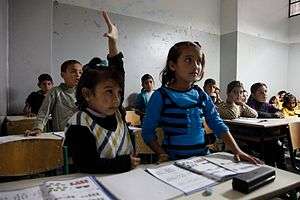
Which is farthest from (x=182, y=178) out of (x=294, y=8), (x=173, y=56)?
(x=294, y=8)

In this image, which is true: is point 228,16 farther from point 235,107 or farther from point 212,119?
point 212,119

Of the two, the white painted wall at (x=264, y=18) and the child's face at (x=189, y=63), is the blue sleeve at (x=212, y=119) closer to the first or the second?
the child's face at (x=189, y=63)

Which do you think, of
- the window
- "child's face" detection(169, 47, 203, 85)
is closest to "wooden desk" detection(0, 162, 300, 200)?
"child's face" detection(169, 47, 203, 85)

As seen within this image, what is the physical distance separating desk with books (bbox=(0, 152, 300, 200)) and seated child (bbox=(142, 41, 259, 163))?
333 mm

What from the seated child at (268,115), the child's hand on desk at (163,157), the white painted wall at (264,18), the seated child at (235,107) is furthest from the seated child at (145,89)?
the child's hand on desk at (163,157)

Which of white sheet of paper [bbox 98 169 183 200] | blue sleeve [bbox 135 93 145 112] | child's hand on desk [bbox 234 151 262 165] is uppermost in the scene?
blue sleeve [bbox 135 93 145 112]

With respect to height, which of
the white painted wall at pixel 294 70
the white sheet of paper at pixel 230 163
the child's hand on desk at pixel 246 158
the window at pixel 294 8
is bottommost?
the white sheet of paper at pixel 230 163

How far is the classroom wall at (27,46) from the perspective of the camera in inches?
145

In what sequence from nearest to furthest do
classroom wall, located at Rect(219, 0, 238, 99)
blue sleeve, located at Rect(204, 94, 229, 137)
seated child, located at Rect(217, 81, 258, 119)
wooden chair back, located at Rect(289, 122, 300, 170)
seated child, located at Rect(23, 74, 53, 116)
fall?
blue sleeve, located at Rect(204, 94, 229, 137), wooden chair back, located at Rect(289, 122, 300, 170), seated child, located at Rect(217, 81, 258, 119), seated child, located at Rect(23, 74, 53, 116), classroom wall, located at Rect(219, 0, 238, 99)

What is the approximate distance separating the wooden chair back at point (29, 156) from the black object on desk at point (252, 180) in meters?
0.89

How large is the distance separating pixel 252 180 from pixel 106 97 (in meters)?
0.61

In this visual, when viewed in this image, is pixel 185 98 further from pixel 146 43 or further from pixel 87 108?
pixel 146 43

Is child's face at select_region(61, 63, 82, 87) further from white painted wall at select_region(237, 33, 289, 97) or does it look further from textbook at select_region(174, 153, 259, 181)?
white painted wall at select_region(237, 33, 289, 97)

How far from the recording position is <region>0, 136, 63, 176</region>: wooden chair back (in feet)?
3.93
